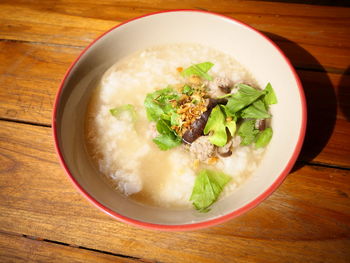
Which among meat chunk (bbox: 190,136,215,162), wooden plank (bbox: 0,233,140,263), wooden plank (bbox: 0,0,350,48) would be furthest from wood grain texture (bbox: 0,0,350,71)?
wooden plank (bbox: 0,233,140,263)

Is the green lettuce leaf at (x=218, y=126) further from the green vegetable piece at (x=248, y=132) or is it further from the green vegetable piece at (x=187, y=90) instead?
the green vegetable piece at (x=187, y=90)

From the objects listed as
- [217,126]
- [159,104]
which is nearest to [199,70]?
[159,104]

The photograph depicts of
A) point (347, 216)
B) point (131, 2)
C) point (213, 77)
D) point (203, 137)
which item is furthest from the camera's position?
point (131, 2)

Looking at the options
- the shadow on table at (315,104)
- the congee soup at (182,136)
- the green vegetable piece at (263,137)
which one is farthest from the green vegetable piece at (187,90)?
the shadow on table at (315,104)

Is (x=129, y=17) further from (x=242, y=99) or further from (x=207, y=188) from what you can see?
(x=207, y=188)

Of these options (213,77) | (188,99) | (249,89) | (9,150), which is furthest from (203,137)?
(9,150)

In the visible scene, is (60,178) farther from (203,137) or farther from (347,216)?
(347,216)
